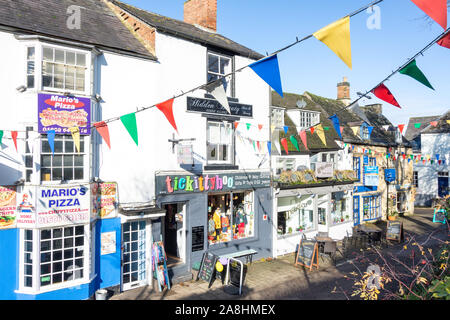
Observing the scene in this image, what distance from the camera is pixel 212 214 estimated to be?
1453 cm

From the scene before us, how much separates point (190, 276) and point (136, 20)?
9.94m

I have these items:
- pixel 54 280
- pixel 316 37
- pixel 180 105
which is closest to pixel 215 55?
pixel 180 105

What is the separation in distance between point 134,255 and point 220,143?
559cm

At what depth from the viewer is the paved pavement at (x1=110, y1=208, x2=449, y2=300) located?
10.9 metres

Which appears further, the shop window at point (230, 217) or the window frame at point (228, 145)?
the shop window at point (230, 217)

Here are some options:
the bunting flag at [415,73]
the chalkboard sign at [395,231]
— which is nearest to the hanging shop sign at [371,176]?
the chalkboard sign at [395,231]

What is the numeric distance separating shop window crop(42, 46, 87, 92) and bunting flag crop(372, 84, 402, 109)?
8.44m

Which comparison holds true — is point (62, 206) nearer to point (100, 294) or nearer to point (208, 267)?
point (100, 294)

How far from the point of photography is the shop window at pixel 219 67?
46.0ft

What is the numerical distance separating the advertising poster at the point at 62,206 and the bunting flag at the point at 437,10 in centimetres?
950

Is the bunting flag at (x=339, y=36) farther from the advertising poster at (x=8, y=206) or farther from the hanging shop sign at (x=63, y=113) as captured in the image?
the advertising poster at (x=8, y=206)

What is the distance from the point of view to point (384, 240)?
1864 cm

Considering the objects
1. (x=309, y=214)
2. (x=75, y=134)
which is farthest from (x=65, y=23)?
(x=309, y=214)
